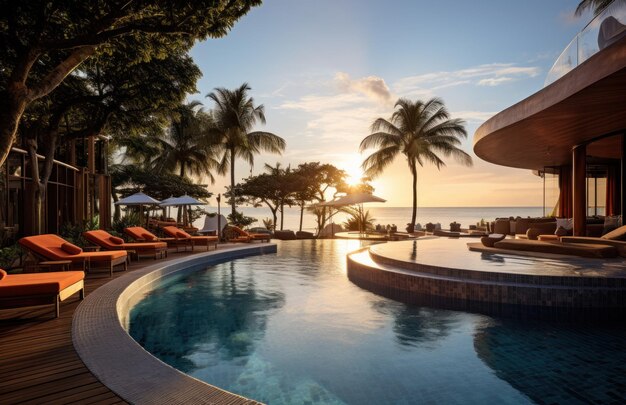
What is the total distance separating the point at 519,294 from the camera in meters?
6.20

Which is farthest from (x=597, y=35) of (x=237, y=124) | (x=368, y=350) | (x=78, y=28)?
(x=237, y=124)

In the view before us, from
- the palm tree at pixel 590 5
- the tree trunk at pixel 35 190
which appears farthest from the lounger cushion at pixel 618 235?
the tree trunk at pixel 35 190

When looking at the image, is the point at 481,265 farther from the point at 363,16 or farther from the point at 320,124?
the point at 320,124

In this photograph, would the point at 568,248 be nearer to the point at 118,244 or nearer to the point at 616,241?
the point at 616,241

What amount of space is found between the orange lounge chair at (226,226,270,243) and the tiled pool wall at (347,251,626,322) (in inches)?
408

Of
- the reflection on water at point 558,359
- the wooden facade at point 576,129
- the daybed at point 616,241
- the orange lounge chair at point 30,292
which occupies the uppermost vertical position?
the wooden facade at point 576,129

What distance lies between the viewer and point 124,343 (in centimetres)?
378

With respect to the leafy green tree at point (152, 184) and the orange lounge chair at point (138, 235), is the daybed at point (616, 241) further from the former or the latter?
the leafy green tree at point (152, 184)

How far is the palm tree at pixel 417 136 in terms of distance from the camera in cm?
2231

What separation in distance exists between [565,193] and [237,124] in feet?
58.6

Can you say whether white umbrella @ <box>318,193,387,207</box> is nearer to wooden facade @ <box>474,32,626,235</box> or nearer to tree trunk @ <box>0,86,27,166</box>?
wooden facade @ <box>474,32,626,235</box>

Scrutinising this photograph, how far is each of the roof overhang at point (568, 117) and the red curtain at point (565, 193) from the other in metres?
2.29

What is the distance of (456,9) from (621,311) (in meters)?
9.01

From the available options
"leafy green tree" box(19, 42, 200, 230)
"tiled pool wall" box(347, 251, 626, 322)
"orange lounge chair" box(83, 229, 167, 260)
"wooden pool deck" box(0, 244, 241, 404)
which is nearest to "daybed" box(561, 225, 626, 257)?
"tiled pool wall" box(347, 251, 626, 322)
